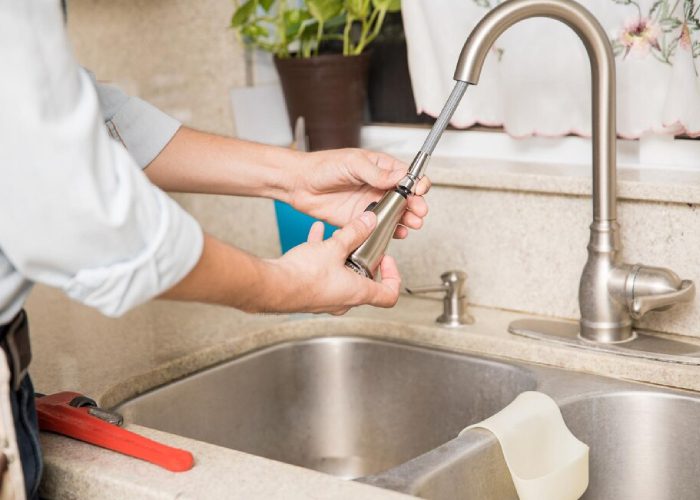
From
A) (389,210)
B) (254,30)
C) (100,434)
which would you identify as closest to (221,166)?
(389,210)

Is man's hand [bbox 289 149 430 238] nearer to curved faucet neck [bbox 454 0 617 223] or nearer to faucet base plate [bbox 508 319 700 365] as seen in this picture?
curved faucet neck [bbox 454 0 617 223]

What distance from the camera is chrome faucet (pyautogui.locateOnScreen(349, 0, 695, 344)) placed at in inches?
45.0

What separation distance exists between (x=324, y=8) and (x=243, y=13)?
132 millimetres

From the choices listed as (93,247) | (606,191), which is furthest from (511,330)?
(93,247)

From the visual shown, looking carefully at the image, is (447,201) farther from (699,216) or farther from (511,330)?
(699,216)

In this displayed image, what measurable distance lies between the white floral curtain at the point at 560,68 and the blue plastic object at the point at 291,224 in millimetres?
248

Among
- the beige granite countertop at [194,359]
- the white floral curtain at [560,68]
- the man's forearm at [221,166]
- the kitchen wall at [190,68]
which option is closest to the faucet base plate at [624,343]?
the beige granite countertop at [194,359]

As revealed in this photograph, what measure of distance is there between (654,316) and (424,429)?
1.13 ft

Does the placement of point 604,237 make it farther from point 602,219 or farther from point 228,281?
point 228,281

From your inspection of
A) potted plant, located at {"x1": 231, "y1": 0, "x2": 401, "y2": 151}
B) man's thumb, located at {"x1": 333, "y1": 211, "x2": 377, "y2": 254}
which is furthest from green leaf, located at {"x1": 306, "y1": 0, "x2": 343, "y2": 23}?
man's thumb, located at {"x1": 333, "y1": 211, "x2": 377, "y2": 254}

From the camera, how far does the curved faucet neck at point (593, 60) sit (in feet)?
3.67

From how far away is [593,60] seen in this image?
1.20 meters

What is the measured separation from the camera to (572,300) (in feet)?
4.54

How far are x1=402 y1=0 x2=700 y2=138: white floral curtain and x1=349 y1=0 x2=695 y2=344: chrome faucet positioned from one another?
4.4 inches
